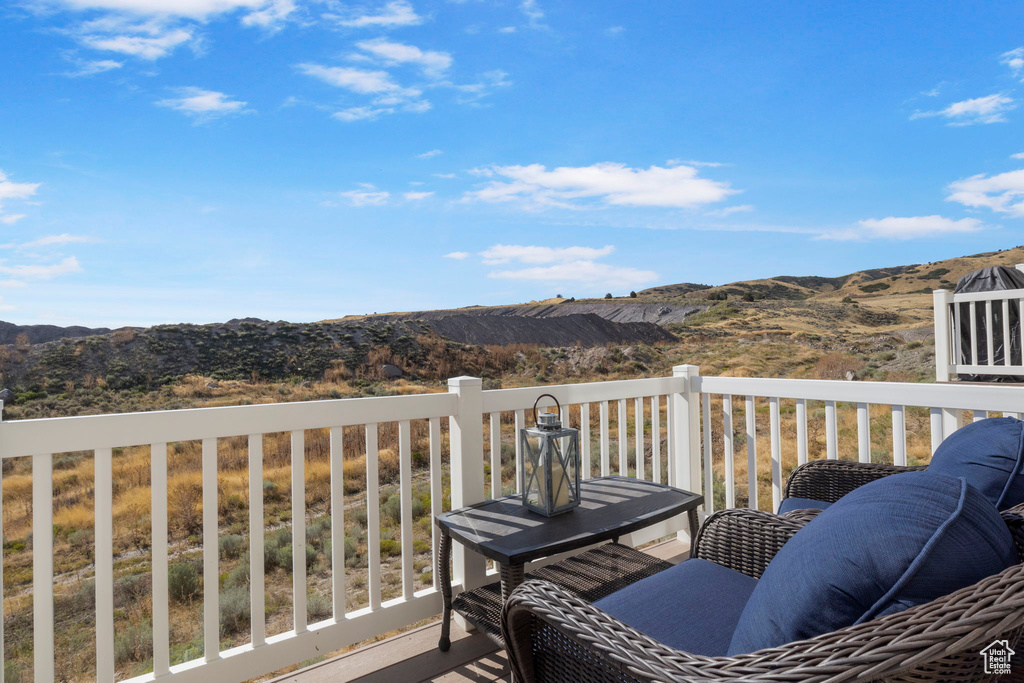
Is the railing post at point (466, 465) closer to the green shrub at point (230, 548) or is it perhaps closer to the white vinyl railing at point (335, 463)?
→ the white vinyl railing at point (335, 463)

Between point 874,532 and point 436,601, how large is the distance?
5.93 ft

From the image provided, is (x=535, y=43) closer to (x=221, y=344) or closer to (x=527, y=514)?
(x=527, y=514)

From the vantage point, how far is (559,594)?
3.34 ft

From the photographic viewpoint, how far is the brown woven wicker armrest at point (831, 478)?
190 cm

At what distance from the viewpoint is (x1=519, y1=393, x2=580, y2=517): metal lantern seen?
1.80 metres

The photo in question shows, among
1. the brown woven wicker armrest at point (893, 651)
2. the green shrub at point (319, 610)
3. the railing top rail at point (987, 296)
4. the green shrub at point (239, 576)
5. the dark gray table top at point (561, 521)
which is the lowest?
the green shrub at point (239, 576)

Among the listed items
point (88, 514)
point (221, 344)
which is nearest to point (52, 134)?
point (221, 344)

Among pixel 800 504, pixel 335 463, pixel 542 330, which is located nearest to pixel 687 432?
pixel 800 504

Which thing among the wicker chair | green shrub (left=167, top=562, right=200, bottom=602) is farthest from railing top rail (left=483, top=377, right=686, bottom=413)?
green shrub (left=167, top=562, right=200, bottom=602)

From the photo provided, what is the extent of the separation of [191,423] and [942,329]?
245 inches

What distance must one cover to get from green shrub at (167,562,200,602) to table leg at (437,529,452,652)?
2.67 meters

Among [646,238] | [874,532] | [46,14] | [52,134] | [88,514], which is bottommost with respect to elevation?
[88,514]

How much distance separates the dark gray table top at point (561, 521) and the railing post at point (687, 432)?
97cm

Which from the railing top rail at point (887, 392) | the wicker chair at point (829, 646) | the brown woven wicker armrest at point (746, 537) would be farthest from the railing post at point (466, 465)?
the railing top rail at point (887, 392)
